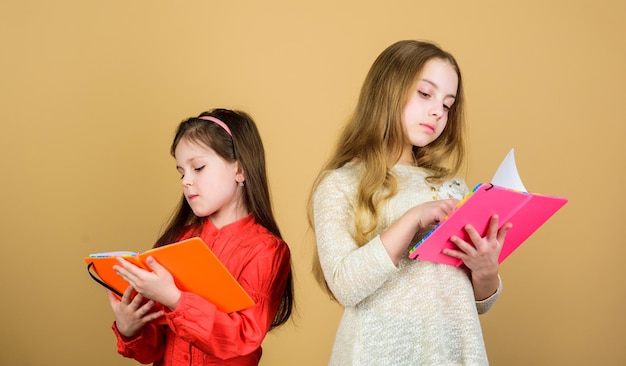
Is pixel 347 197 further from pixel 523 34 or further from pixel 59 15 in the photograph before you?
pixel 59 15

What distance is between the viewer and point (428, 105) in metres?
1.80

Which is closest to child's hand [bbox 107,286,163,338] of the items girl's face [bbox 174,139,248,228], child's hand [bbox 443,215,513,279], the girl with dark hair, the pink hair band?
the girl with dark hair

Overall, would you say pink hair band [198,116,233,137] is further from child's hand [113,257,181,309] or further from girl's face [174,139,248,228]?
child's hand [113,257,181,309]

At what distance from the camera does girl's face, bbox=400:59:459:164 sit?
180cm

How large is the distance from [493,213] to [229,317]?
643 millimetres

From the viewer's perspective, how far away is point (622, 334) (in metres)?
2.76

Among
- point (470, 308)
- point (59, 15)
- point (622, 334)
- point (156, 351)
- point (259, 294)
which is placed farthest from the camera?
point (59, 15)

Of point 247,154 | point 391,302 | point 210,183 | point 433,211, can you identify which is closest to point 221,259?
point 210,183

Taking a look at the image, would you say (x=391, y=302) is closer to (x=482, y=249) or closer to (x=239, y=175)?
(x=482, y=249)

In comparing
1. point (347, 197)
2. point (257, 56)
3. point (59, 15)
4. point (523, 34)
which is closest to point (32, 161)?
point (59, 15)

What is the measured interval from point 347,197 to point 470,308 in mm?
361

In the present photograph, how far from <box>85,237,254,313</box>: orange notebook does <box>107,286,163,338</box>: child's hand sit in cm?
9

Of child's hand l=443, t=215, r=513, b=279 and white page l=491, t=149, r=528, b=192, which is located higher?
white page l=491, t=149, r=528, b=192

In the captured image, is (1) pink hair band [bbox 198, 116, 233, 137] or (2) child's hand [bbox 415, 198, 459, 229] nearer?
(2) child's hand [bbox 415, 198, 459, 229]
